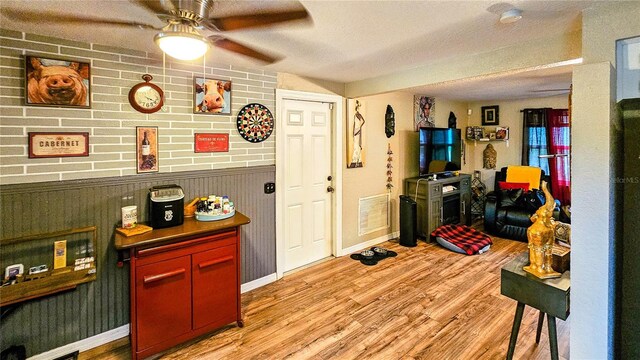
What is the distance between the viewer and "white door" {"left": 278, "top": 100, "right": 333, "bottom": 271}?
335 cm

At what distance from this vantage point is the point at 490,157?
18.4 feet

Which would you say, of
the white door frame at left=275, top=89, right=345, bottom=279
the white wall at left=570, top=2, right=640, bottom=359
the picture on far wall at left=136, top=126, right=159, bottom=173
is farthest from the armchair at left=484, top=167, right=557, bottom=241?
the picture on far wall at left=136, top=126, right=159, bottom=173

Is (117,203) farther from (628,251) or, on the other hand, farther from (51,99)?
(628,251)

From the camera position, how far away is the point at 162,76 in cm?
243

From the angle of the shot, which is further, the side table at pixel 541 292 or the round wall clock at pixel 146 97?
the round wall clock at pixel 146 97

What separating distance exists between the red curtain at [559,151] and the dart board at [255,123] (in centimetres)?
469

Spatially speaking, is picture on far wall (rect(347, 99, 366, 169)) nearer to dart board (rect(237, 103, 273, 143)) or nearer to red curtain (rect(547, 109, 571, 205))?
dart board (rect(237, 103, 273, 143))

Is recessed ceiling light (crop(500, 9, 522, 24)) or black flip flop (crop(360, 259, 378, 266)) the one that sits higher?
recessed ceiling light (crop(500, 9, 522, 24))

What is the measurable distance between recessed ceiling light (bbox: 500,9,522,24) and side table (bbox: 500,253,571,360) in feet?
4.63

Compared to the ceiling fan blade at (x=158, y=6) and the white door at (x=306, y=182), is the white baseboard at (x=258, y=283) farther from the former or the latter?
the ceiling fan blade at (x=158, y=6)

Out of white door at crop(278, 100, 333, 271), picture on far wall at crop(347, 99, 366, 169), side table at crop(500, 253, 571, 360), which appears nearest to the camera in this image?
side table at crop(500, 253, 571, 360)

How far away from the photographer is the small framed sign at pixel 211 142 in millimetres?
2635

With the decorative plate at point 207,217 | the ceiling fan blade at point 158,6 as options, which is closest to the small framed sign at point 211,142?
the decorative plate at point 207,217

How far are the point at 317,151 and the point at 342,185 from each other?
0.57 meters
